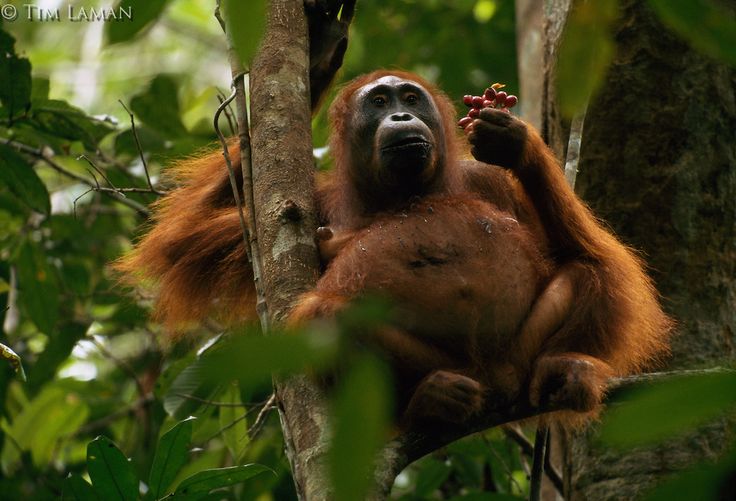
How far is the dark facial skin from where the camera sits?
3867 mm

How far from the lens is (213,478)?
323 centimetres

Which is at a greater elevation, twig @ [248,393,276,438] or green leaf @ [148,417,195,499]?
green leaf @ [148,417,195,499]

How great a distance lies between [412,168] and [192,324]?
1.39 meters

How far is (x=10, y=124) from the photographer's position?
4.60 m

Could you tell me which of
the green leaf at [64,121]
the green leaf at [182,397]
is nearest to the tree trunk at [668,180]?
the green leaf at [182,397]

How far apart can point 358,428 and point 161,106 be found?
487 cm

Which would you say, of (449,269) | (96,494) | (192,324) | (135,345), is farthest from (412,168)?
(135,345)

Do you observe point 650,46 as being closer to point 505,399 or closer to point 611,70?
point 611,70

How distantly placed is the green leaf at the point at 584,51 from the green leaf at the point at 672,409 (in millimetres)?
493

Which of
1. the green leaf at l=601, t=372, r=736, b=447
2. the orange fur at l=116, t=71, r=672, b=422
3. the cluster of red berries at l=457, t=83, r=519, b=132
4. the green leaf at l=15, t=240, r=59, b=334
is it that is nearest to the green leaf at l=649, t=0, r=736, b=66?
the green leaf at l=601, t=372, r=736, b=447

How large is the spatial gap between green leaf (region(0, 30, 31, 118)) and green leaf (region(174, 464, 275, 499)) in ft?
7.31

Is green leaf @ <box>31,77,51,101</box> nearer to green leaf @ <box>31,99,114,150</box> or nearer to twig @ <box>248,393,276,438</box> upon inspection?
green leaf @ <box>31,99,114,150</box>

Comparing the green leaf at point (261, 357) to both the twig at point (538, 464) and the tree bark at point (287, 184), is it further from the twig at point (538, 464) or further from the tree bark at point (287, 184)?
the twig at point (538, 464)

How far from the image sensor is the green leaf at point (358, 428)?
1234 millimetres
